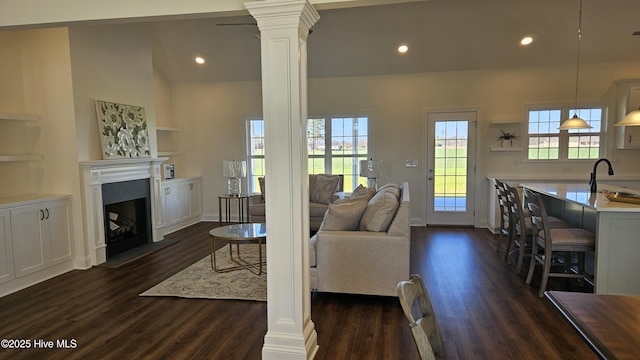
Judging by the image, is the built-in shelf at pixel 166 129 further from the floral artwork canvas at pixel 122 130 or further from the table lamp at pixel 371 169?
the table lamp at pixel 371 169

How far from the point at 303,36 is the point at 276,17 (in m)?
0.23

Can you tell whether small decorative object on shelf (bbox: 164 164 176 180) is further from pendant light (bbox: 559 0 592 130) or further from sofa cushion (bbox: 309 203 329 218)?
pendant light (bbox: 559 0 592 130)

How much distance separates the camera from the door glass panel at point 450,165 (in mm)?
7000

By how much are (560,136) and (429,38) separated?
2.94 m

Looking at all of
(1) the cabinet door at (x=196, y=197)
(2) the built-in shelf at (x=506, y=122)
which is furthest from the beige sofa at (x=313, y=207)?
(2) the built-in shelf at (x=506, y=122)

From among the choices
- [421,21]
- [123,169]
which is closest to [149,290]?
[123,169]

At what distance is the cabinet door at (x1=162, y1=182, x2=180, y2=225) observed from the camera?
6.63 meters

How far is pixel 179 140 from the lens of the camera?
310 inches

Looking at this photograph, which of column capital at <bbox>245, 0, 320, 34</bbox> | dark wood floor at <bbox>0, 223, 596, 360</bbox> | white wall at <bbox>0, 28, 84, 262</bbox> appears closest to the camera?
column capital at <bbox>245, 0, 320, 34</bbox>

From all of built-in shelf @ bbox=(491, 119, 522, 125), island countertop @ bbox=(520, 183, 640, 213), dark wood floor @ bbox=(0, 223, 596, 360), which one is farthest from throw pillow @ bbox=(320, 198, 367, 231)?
built-in shelf @ bbox=(491, 119, 522, 125)

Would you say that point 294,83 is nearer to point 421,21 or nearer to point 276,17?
point 276,17

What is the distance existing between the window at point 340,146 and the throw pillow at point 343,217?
3548 millimetres

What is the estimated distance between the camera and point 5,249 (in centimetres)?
392

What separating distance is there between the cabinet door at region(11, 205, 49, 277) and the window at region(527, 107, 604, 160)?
289 inches
